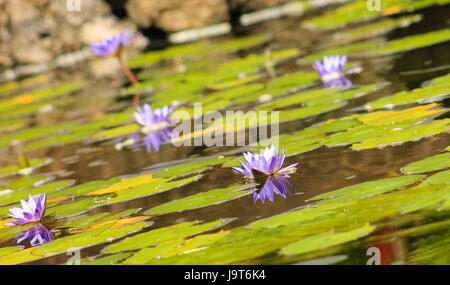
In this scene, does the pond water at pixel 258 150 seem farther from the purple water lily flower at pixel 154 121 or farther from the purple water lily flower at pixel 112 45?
the purple water lily flower at pixel 112 45

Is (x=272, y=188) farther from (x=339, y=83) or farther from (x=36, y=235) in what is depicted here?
(x=339, y=83)

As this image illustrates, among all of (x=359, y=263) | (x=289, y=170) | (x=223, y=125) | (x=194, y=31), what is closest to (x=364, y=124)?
(x=289, y=170)

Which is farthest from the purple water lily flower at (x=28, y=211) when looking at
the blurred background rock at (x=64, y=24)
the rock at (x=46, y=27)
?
the rock at (x=46, y=27)

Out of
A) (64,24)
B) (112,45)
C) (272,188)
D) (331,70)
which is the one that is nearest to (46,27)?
(64,24)

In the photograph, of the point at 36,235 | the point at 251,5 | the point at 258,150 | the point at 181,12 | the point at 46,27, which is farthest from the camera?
the point at 46,27

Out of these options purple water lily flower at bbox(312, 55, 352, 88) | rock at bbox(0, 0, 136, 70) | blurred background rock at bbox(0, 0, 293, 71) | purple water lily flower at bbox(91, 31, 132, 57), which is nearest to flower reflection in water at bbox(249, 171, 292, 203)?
purple water lily flower at bbox(312, 55, 352, 88)

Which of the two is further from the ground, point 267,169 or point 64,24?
point 64,24
